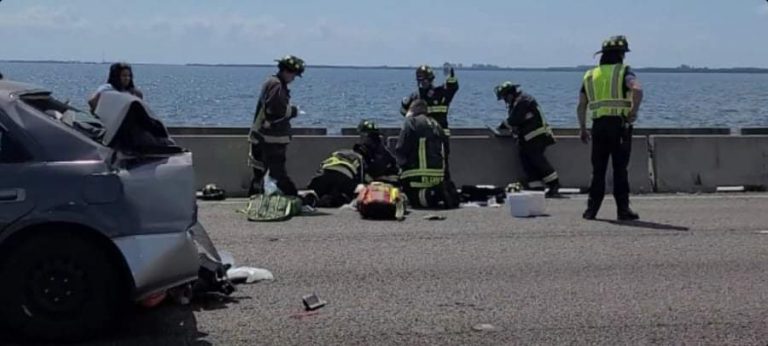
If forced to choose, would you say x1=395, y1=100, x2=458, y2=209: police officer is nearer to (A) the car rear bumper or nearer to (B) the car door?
(A) the car rear bumper

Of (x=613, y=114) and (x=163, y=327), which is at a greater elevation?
(x=613, y=114)

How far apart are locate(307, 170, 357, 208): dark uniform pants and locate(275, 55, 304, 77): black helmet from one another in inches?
49.6

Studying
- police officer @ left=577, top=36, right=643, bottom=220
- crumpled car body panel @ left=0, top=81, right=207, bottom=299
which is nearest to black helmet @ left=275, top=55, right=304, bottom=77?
police officer @ left=577, top=36, right=643, bottom=220

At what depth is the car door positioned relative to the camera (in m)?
6.55

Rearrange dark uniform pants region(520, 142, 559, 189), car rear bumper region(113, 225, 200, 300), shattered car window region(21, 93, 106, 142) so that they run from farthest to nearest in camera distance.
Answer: dark uniform pants region(520, 142, 559, 189), shattered car window region(21, 93, 106, 142), car rear bumper region(113, 225, 200, 300)

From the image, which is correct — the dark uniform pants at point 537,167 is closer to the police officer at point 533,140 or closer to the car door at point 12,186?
the police officer at point 533,140

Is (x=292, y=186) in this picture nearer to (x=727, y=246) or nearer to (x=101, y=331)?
(x=727, y=246)

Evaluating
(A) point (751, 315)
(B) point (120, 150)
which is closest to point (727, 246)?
(A) point (751, 315)

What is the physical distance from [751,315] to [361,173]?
6812 mm

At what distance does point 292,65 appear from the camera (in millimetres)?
13289

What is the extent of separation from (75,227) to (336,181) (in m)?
7.11

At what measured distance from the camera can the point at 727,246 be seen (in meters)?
10.9

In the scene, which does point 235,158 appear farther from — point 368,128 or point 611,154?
point 611,154

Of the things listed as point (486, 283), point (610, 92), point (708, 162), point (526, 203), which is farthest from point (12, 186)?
point (708, 162)
